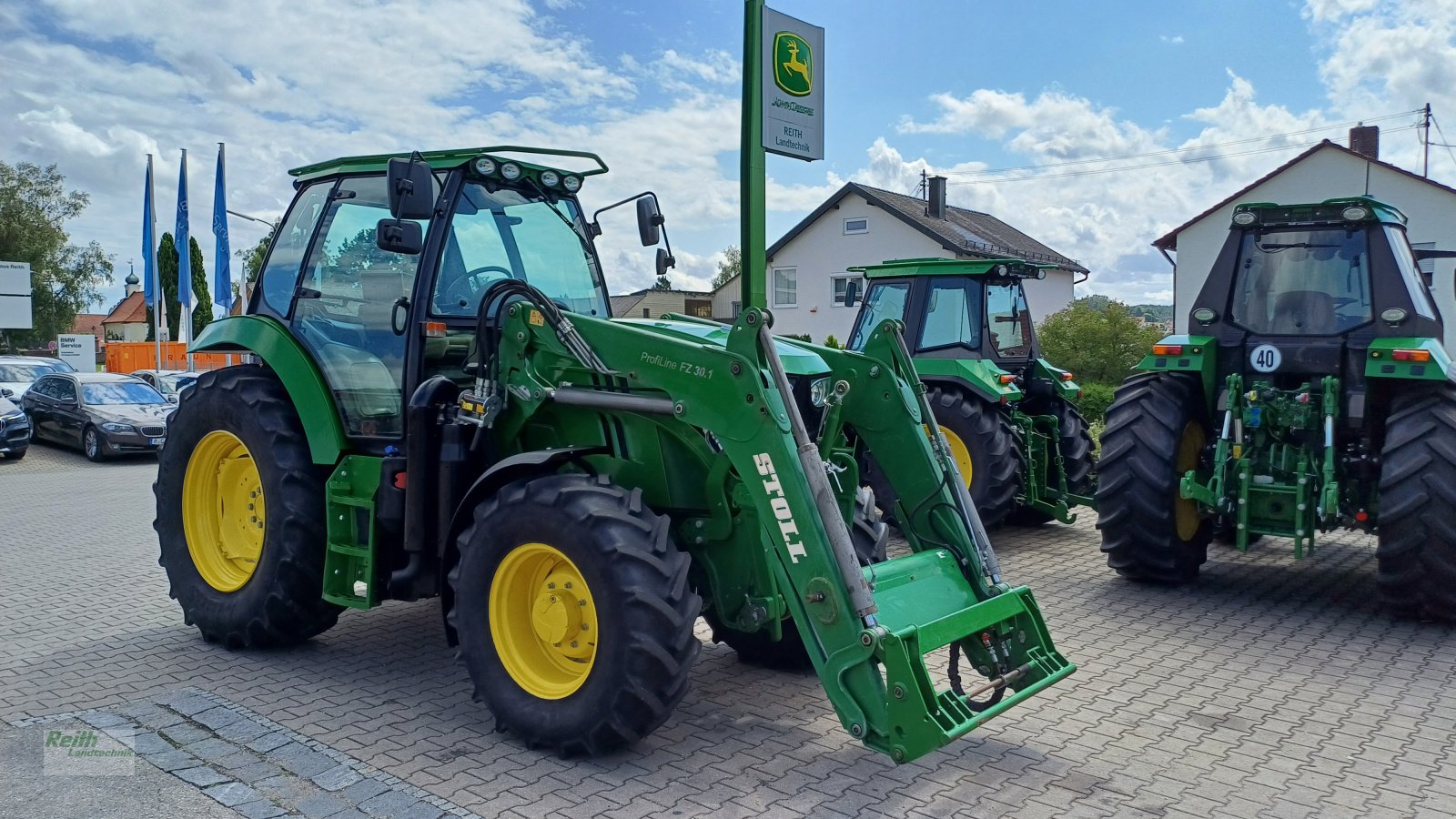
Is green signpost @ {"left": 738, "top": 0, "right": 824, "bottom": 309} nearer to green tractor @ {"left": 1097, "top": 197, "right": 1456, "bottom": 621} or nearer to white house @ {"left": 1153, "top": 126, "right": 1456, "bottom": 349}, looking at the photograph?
green tractor @ {"left": 1097, "top": 197, "right": 1456, "bottom": 621}

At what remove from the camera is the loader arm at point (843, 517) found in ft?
12.5

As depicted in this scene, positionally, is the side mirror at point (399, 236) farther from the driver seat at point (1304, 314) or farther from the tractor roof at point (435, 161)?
the driver seat at point (1304, 314)

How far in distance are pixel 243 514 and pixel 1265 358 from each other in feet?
20.7

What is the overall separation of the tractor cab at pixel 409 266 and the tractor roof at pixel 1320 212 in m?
4.26

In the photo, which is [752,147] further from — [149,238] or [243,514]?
[149,238]

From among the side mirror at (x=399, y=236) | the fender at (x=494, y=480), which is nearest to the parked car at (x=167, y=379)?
the side mirror at (x=399, y=236)

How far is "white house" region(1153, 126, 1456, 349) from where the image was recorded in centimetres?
2516

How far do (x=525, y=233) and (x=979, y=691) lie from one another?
125 inches

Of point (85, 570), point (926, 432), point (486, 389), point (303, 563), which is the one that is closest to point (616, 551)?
point (486, 389)

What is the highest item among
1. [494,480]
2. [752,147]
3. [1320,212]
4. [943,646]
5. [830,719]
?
[752,147]

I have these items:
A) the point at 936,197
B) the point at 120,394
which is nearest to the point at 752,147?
the point at 120,394

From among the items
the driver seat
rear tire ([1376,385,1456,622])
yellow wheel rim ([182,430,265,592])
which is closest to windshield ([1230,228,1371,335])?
the driver seat

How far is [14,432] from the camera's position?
55.6 feet

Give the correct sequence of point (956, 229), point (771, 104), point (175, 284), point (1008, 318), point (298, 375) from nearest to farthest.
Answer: point (298, 375)
point (771, 104)
point (1008, 318)
point (956, 229)
point (175, 284)
